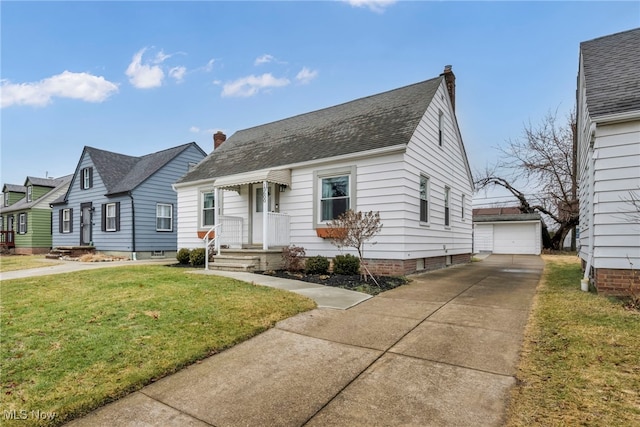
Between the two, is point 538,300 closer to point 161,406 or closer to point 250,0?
point 161,406

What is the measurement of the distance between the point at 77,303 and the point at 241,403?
4.71 m

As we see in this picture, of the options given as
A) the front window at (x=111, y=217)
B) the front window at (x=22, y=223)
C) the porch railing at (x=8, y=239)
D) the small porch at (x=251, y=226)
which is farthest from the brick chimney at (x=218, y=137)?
the porch railing at (x=8, y=239)

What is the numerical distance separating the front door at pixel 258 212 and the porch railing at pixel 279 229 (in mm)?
916

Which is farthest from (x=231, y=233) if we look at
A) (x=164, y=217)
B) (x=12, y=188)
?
(x=12, y=188)

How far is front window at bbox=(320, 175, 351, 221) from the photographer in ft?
33.9

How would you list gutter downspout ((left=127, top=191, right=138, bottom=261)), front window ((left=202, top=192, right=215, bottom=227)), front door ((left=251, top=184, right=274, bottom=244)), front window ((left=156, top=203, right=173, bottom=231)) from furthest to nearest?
front window ((left=156, top=203, right=173, bottom=231)) → gutter downspout ((left=127, top=191, right=138, bottom=261)) → front window ((left=202, top=192, right=215, bottom=227)) → front door ((left=251, top=184, right=274, bottom=244))

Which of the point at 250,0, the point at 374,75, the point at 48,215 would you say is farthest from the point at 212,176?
the point at 48,215

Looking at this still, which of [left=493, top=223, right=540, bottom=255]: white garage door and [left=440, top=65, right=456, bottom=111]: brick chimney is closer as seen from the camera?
[left=440, top=65, right=456, bottom=111]: brick chimney

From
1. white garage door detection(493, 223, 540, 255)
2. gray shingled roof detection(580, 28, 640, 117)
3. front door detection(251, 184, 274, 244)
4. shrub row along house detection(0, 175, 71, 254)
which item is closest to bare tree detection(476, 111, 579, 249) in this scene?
white garage door detection(493, 223, 540, 255)

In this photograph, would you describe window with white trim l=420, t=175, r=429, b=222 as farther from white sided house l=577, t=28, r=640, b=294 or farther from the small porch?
white sided house l=577, t=28, r=640, b=294

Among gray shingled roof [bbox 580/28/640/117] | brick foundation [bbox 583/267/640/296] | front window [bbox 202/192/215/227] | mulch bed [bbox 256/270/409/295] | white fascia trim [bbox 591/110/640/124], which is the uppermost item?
gray shingled roof [bbox 580/28/640/117]

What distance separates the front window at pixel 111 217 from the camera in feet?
60.4

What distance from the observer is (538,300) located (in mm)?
6324

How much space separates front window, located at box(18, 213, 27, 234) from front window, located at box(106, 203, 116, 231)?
11.4 m
